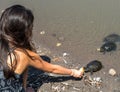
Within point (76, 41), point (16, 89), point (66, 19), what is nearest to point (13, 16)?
point (16, 89)

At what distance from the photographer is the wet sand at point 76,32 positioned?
5.20 meters

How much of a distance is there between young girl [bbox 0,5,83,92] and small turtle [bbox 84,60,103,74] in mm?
1207

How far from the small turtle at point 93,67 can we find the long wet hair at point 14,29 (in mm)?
1613

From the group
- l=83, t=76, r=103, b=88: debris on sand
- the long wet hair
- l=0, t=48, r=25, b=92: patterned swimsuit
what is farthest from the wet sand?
the long wet hair

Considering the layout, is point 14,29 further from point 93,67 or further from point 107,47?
point 107,47

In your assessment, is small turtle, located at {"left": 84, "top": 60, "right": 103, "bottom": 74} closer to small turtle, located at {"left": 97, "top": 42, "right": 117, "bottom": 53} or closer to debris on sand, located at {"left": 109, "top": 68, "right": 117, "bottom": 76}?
debris on sand, located at {"left": 109, "top": 68, "right": 117, "bottom": 76}

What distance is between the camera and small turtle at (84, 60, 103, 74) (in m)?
5.32

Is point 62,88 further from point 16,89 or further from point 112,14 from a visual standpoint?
point 112,14

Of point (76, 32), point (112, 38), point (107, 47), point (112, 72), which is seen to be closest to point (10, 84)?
point (112, 72)

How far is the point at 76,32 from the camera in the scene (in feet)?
21.7

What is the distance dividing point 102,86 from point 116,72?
452 mm

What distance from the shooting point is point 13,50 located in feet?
12.9

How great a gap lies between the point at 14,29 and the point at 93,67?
1889mm

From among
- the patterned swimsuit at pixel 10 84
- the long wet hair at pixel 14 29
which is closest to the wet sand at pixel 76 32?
the patterned swimsuit at pixel 10 84
